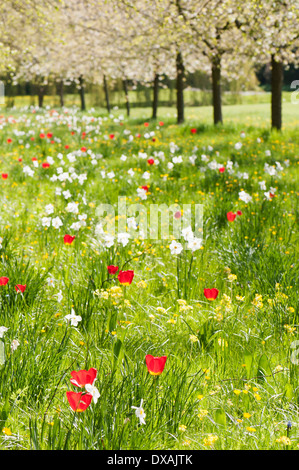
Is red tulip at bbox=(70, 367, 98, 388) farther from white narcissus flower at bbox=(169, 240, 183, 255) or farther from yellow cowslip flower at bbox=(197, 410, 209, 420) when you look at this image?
white narcissus flower at bbox=(169, 240, 183, 255)

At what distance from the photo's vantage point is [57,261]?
396 centimetres

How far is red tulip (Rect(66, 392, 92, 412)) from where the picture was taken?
67.0 inches

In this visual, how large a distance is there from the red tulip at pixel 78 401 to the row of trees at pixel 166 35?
25.0ft

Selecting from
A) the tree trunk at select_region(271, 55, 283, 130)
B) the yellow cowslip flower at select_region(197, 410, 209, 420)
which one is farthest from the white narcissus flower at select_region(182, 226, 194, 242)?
the tree trunk at select_region(271, 55, 283, 130)

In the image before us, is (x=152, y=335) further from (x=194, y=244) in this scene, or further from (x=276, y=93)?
(x=276, y=93)

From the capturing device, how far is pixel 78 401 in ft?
5.66

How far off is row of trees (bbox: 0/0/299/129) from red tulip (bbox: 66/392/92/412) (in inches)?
299

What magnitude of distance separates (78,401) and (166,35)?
11.7 meters

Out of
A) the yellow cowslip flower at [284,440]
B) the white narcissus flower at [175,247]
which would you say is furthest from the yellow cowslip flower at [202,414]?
the white narcissus flower at [175,247]

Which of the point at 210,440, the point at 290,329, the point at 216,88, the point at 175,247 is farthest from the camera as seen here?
the point at 216,88

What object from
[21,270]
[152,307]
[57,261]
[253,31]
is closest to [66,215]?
[57,261]

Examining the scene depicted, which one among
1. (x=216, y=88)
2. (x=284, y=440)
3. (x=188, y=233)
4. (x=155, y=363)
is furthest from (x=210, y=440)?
(x=216, y=88)

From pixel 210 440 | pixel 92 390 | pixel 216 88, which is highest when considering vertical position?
pixel 216 88
